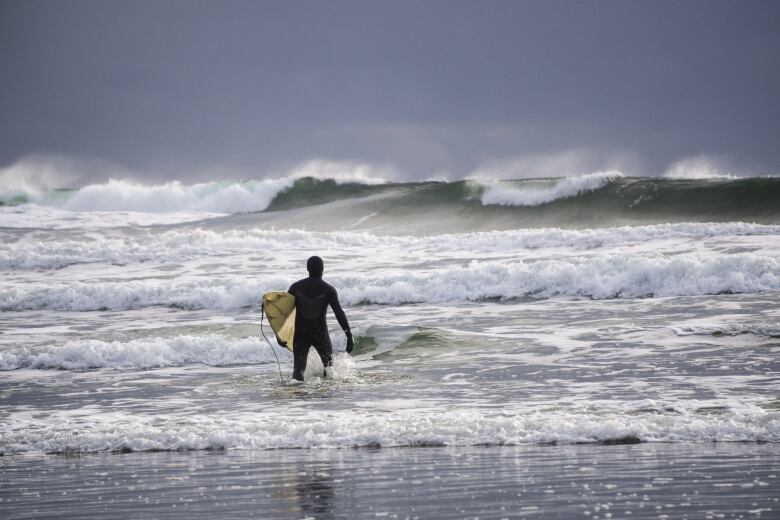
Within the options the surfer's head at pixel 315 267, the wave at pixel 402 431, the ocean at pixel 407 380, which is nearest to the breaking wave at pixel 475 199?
the ocean at pixel 407 380

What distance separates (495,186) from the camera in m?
38.7

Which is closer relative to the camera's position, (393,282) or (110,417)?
(110,417)

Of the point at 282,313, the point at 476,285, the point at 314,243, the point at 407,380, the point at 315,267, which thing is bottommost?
the point at 407,380

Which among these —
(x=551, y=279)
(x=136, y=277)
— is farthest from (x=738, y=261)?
(x=136, y=277)

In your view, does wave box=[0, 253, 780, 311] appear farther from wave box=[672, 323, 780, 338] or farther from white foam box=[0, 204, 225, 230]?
white foam box=[0, 204, 225, 230]

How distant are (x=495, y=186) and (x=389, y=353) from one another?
26084 mm

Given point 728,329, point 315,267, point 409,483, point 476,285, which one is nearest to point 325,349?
point 315,267

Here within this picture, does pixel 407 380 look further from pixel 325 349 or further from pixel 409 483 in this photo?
pixel 409 483

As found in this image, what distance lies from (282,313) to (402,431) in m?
3.79

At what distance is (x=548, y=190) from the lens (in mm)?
36875

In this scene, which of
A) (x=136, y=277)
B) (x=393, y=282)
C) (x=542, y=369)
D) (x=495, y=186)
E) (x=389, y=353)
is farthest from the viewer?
(x=495, y=186)

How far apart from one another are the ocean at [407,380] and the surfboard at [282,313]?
68cm

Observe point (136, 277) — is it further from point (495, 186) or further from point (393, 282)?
point (495, 186)

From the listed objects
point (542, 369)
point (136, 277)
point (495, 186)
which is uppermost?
point (495, 186)
